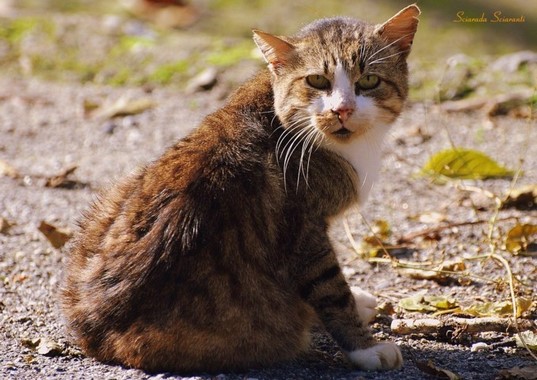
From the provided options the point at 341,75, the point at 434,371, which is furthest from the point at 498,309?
the point at 341,75

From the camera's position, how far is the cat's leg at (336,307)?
3320 mm

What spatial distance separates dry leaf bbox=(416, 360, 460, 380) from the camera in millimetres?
3143

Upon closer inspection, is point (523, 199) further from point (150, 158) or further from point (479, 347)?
point (150, 158)

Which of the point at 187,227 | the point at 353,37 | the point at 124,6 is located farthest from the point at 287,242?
the point at 124,6

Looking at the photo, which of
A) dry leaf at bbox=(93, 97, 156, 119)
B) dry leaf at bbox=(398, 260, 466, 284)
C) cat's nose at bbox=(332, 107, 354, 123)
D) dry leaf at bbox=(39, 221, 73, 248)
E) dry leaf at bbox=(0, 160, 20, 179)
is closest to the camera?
cat's nose at bbox=(332, 107, 354, 123)

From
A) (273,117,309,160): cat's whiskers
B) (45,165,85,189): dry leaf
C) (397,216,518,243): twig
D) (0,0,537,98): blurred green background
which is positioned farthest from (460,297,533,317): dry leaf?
(0,0,537,98): blurred green background

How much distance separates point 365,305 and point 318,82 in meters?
0.93

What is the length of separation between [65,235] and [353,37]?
180cm

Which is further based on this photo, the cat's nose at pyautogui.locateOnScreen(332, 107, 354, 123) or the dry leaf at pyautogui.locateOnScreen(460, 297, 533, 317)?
→ the dry leaf at pyautogui.locateOnScreen(460, 297, 533, 317)

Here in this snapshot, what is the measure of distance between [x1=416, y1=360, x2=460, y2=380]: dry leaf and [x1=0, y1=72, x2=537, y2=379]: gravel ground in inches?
1.4

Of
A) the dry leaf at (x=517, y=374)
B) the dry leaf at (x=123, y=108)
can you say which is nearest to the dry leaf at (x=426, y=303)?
the dry leaf at (x=517, y=374)

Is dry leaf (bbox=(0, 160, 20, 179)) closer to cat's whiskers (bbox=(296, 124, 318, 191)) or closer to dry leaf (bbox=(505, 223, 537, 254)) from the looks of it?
cat's whiskers (bbox=(296, 124, 318, 191))

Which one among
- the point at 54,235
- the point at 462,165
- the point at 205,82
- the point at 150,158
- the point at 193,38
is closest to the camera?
the point at 54,235

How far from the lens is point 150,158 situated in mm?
5832
